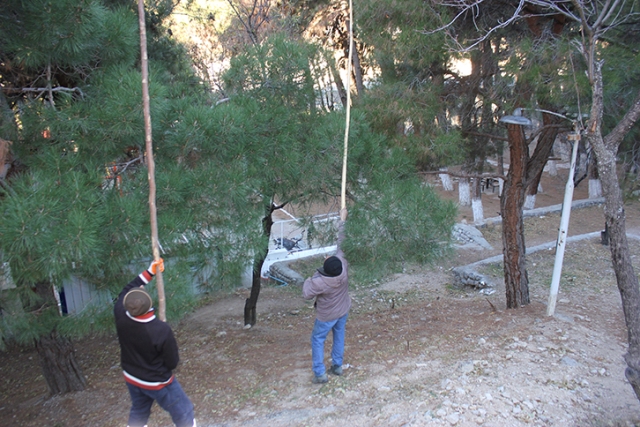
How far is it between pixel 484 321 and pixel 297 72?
376 cm

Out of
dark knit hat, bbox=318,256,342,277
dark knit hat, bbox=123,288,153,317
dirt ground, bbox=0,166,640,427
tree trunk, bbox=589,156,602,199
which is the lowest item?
dirt ground, bbox=0,166,640,427

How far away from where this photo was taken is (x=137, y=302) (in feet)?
9.27

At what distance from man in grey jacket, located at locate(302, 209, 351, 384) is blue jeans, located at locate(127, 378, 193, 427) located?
4.29 feet

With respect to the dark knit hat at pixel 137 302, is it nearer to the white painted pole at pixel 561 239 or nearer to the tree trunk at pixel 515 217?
the white painted pole at pixel 561 239

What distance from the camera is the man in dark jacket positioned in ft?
9.52

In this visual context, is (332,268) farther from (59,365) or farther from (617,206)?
(59,365)

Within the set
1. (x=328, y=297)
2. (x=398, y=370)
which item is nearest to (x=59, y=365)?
(x=328, y=297)

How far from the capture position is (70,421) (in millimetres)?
4363

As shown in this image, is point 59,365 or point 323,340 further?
point 59,365

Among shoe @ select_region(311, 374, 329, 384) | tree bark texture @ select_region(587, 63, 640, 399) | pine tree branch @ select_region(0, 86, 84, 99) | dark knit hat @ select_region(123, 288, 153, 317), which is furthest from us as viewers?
shoe @ select_region(311, 374, 329, 384)

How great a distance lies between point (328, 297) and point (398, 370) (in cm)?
110

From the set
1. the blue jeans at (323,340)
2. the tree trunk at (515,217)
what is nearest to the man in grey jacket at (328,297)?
the blue jeans at (323,340)

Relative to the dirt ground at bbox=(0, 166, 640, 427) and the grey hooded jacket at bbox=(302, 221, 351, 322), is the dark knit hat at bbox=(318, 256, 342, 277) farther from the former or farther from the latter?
the dirt ground at bbox=(0, 166, 640, 427)

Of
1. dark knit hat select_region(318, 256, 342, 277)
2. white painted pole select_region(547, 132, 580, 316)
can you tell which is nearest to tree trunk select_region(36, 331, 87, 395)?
dark knit hat select_region(318, 256, 342, 277)
